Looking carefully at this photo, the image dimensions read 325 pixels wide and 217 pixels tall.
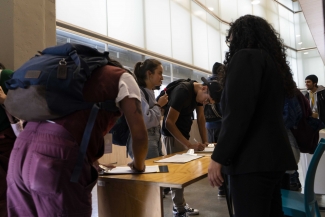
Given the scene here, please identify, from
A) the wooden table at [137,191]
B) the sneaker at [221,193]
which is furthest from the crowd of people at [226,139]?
the sneaker at [221,193]

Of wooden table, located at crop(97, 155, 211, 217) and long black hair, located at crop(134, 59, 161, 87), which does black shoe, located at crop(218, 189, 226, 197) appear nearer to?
long black hair, located at crop(134, 59, 161, 87)

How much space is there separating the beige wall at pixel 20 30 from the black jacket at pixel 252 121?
1.29 m

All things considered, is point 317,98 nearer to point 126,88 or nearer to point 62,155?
point 126,88

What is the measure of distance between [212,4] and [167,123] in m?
6.65

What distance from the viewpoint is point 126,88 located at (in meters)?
1.10

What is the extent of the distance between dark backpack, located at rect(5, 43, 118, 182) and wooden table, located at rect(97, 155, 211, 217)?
1.42 feet

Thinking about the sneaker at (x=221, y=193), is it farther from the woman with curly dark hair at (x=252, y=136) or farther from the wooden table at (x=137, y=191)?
the woman with curly dark hair at (x=252, y=136)

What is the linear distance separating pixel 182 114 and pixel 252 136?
1.40 m

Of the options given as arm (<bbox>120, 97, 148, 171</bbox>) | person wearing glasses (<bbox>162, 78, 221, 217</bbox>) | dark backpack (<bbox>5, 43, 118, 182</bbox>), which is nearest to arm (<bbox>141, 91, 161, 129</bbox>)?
person wearing glasses (<bbox>162, 78, 221, 217</bbox>)

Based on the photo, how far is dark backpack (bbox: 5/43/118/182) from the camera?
0.99 metres

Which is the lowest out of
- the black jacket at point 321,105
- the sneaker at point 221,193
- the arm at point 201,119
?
the sneaker at point 221,193

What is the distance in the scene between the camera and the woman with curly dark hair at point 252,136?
1.08 meters

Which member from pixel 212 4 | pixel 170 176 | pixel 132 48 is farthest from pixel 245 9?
pixel 170 176

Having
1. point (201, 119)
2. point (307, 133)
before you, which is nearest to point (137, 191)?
point (307, 133)
